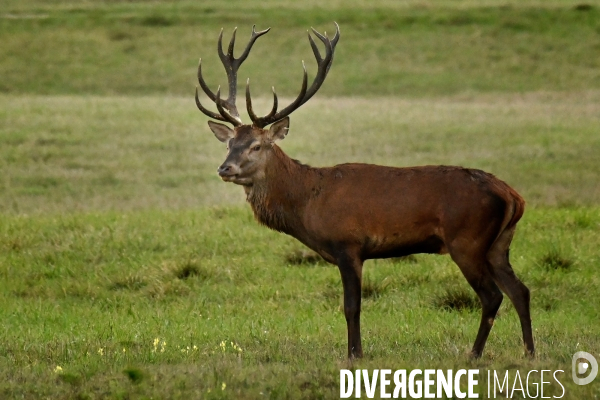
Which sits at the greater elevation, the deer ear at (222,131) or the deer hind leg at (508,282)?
the deer ear at (222,131)

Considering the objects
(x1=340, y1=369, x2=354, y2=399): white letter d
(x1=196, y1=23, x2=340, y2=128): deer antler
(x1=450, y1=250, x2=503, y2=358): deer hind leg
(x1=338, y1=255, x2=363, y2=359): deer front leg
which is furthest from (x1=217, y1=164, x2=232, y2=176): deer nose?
(x1=340, y1=369, x2=354, y2=399): white letter d

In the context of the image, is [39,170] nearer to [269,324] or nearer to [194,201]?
[194,201]

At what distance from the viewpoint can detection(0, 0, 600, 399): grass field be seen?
8.05 metres

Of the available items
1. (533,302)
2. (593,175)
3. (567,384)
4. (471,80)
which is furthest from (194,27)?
(567,384)

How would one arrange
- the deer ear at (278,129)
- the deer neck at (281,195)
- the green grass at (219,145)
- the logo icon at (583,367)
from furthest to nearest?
1. the green grass at (219,145)
2. the deer ear at (278,129)
3. the deer neck at (281,195)
4. the logo icon at (583,367)

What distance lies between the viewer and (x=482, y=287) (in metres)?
8.20

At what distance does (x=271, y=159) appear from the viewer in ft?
29.2

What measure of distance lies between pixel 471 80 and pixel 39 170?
1571 centimetres

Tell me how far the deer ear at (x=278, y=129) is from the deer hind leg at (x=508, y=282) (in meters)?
1.95

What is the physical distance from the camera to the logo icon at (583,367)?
7023 mm

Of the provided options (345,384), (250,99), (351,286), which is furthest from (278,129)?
(345,384)

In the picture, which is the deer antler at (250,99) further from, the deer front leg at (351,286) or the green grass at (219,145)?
the green grass at (219,145)

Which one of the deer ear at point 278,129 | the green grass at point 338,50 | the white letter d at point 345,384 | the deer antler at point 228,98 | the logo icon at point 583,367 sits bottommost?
the white letter d at point 345,384

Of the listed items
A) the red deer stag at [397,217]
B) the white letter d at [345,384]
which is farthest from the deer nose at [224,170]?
the white letter d at [345,384]
